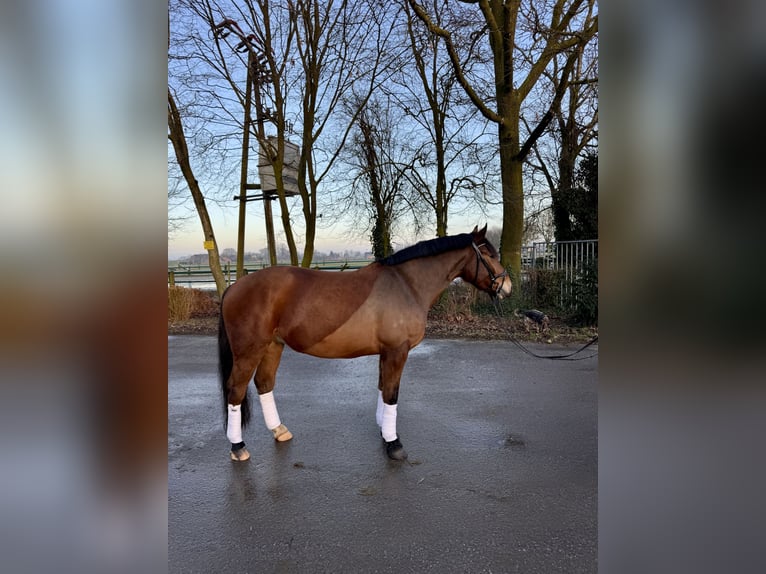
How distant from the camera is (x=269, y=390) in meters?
3.67

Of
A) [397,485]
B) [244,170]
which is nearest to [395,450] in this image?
[397,485]

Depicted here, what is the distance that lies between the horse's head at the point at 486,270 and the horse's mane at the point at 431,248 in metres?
0.09

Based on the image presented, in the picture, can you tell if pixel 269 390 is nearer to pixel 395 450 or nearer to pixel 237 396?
pixel 237 396

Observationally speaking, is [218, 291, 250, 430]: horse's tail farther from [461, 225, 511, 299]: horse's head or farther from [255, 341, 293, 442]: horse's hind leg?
[461, 225, 511, 299]: horse's head

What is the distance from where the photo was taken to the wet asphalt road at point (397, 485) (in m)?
2.15

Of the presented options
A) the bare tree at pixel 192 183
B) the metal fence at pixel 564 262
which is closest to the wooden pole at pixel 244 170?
the bare tree at pixel 192 183

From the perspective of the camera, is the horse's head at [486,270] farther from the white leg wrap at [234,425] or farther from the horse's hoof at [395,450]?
the white leg wrap at [234,425]

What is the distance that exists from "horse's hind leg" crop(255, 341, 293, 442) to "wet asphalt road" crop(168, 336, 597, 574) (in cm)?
12

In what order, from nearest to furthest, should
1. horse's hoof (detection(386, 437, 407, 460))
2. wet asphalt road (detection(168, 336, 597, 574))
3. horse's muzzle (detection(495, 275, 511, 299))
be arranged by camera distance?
wet asphalt road (detection(168, 336, 597, 574))
horse's hoof (detection(386, 437, 407, 460))
horse's muzzle (detection(495, 275, 511, 299))

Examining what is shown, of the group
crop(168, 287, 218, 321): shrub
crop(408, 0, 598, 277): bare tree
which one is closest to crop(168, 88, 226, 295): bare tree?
crop(168, 287, 218, 321): shrub

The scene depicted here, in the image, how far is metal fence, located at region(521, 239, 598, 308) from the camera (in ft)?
29.5
